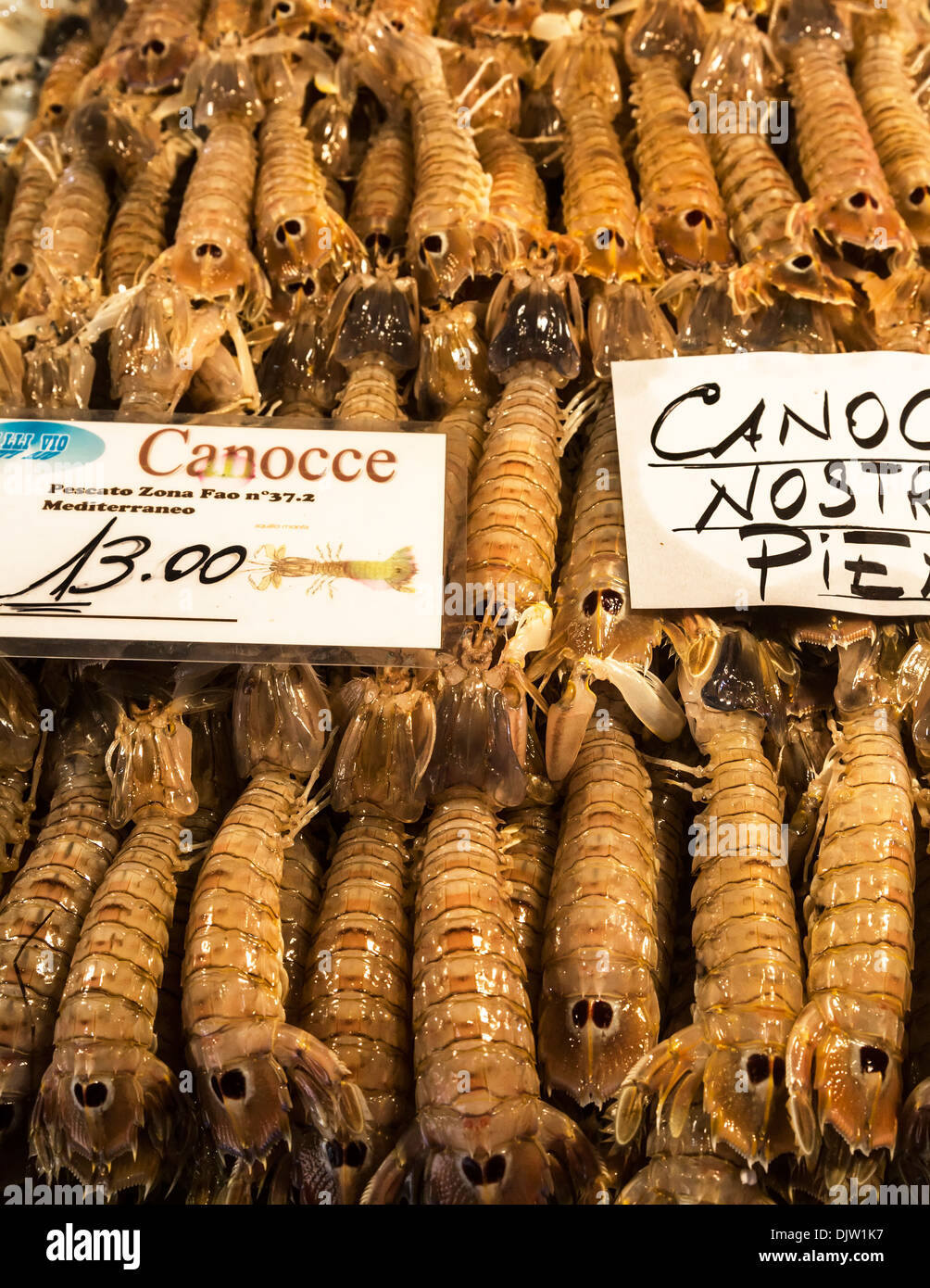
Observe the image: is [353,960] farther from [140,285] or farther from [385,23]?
[385,23]

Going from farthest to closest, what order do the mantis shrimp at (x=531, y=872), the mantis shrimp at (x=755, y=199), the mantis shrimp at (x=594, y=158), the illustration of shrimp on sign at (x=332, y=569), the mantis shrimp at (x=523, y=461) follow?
the mantis shrimp at (x=594, y=158)
the mantis shrimp at (x=755, y=199)
the mantis shrimp at (x=523, y=461)
the illustration of shrimp on sign at (x=332, y=569)
the mantis shrimp at (x=531, y=872)

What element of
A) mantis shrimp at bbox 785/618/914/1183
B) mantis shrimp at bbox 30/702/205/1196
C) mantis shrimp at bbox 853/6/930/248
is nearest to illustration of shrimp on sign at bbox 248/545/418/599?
mantis shrimp at bbox 30/702/205/1196

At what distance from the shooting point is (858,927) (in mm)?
1633

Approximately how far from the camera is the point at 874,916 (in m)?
1.63

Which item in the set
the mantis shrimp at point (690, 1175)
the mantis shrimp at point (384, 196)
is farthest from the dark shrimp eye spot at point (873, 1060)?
the mantis shrimp at point (384, 196)

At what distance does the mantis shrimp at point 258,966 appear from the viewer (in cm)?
153

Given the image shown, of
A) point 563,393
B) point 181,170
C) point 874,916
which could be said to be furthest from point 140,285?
point 874,916

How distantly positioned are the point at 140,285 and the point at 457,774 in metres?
1.43

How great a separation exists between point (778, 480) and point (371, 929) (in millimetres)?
1168

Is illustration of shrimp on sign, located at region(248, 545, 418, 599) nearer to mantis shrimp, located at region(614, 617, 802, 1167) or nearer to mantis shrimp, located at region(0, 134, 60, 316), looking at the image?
mantis shrimp, located at region(614, 617, 802, 1167)

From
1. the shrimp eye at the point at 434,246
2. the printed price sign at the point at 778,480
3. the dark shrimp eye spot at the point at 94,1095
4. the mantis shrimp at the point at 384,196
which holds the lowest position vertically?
the dark shrimp eye spot at the point at 94,1095

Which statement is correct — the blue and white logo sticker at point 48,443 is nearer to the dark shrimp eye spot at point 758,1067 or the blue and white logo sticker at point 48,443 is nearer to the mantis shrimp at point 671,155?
the mantis shrimp at point 671,155

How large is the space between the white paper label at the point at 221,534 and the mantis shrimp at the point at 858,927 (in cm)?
79

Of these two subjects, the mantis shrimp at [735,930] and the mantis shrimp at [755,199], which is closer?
the mantis shrimp at [735,930]
